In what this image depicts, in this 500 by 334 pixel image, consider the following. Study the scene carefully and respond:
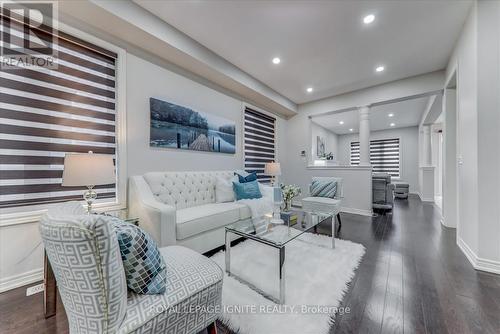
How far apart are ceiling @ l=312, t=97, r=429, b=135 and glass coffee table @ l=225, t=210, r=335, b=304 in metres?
4.50

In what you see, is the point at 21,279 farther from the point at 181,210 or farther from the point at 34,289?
the point at 181,210

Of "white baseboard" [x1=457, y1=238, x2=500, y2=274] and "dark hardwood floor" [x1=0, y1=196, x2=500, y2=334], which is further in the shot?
"white baseboard" [x1=457, y1=238, x2=500, y2=274]

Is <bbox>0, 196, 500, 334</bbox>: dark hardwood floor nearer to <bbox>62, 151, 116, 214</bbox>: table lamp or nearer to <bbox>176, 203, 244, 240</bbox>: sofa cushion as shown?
<bbox>62, 151, 116, 214</bbox>: table lamp

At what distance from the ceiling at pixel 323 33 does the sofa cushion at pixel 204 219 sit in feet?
7.59

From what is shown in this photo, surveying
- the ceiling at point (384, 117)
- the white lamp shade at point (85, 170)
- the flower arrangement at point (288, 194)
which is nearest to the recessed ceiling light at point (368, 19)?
the flower arrangement at point (288, 194)

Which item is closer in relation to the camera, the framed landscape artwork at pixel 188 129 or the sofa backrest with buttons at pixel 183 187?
the sofa backrest with buttons at pixel 183 187

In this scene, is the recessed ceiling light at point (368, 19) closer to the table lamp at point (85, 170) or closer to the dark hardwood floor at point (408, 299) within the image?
the dark hardwood floor at point (408, 299)

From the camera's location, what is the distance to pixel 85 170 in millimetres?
1679

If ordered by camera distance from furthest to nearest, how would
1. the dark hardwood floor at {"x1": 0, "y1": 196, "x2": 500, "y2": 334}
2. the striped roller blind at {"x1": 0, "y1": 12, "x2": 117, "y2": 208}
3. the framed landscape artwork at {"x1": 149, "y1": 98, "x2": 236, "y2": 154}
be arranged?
the framed landscape artwork at {"x1": 149, "y1": 98, "x2": 236, "y2": 154} → the striped roller blind at {"x1": 0, "y1": 12, "x2": 117, "y2": 208} → the dark hardwood floor at {"x1": 0, "y1": 196, "x2": 500, "y2": 334}

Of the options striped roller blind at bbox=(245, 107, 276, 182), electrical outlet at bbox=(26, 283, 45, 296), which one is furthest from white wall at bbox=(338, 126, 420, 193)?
electrical outlet at bbox=(26, 283, 45, 296)

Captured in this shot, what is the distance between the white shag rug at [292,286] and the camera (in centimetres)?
133

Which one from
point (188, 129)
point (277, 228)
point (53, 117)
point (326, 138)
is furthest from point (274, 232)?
point (326, 138)

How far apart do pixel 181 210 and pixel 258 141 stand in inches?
107

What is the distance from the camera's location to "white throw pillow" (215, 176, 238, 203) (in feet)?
10.3
